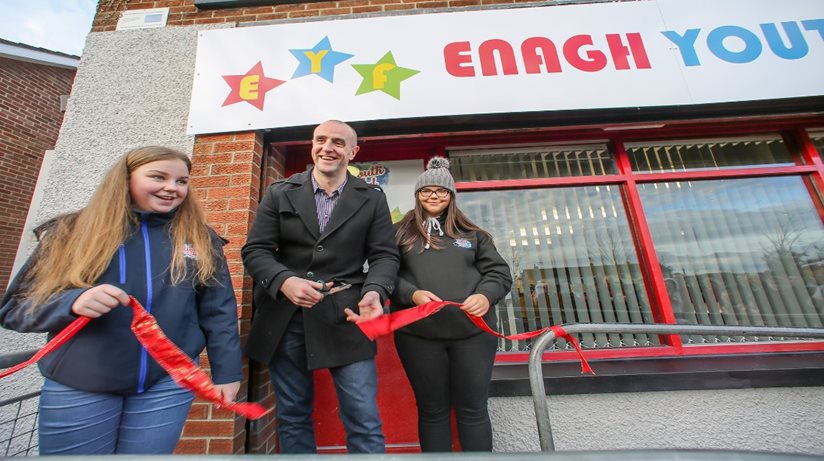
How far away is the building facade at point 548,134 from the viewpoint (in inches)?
99.8

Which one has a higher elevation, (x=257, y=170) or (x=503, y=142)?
(x=503, y=142)

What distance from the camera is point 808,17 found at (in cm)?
285

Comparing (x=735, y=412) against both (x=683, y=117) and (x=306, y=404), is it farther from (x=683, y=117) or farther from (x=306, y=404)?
(x=306, y=404)

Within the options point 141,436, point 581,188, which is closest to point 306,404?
point 141,436

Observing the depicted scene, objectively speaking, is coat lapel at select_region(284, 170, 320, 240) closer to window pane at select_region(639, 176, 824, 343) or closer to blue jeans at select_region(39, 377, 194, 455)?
blue jeans at select_region(39, 377, 194, 455)

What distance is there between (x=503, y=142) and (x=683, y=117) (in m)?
1.45

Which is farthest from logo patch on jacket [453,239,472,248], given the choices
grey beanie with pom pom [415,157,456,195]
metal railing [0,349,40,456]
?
metal railing [0,349,40,456]

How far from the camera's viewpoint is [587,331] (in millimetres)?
1525

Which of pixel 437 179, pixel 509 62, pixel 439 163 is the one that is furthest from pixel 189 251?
pixel 509 62

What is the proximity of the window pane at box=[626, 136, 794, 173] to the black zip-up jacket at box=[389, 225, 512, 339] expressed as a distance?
2.01m

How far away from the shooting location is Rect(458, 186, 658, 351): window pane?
2.70 metres

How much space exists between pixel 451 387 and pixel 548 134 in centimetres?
223

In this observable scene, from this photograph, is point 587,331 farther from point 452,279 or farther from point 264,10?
point 264,10

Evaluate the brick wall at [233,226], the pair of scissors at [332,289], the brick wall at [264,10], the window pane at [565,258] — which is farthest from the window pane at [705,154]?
the brick wall at [233,226]
